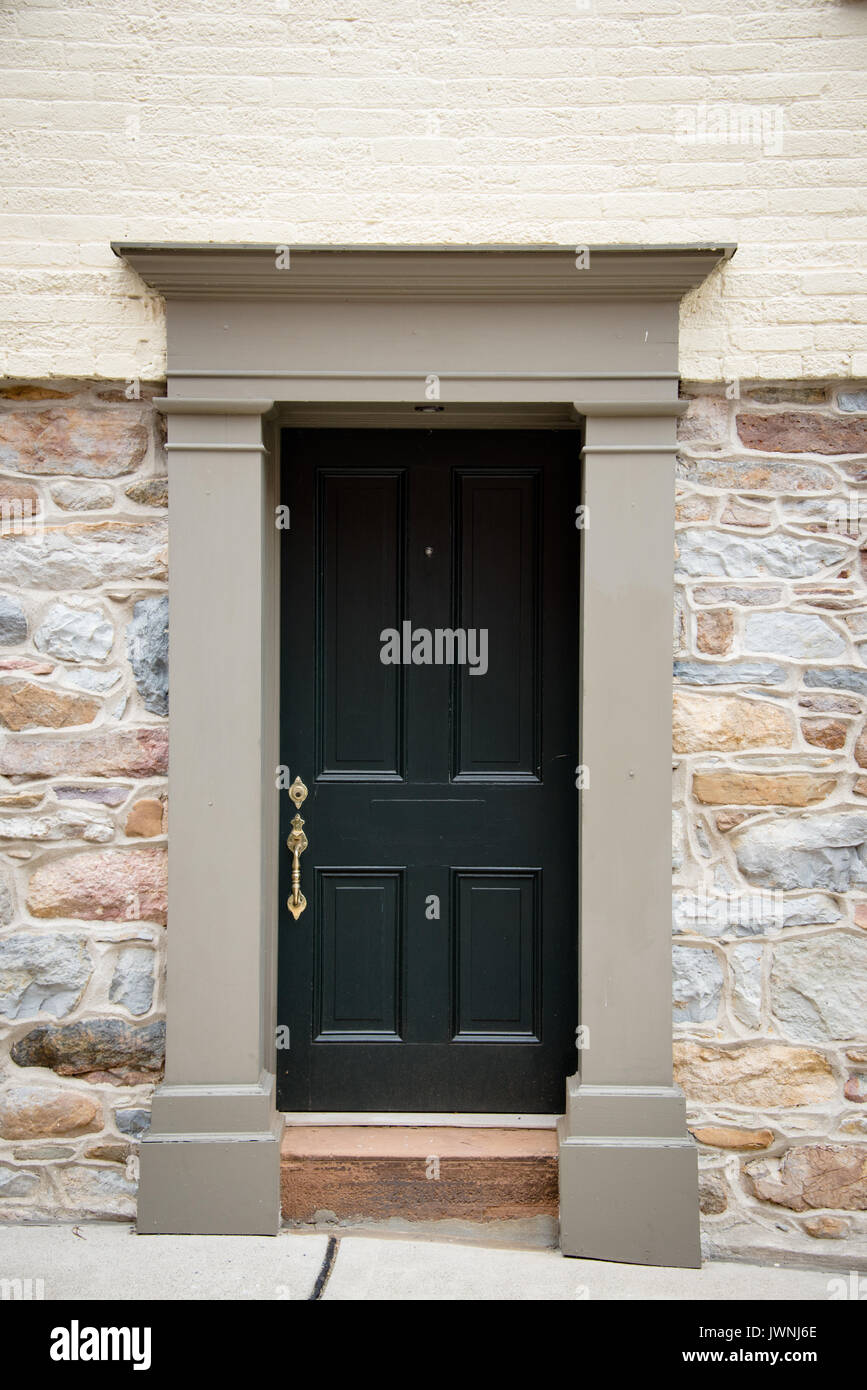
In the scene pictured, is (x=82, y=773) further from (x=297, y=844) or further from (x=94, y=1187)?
(x=94, y=1187)

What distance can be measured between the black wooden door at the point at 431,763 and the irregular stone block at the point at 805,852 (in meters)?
0.61

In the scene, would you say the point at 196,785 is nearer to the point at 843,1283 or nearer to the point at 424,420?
the point at 424,420

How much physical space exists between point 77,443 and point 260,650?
35.8 inches

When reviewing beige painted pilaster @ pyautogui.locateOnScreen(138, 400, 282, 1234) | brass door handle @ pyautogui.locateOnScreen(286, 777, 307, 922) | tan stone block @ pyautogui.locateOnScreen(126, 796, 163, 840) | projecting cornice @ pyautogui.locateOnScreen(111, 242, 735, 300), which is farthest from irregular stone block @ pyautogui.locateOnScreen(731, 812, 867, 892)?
tan stone block @ pyautogui.locateOnScreen(126, 796, 163, 840)

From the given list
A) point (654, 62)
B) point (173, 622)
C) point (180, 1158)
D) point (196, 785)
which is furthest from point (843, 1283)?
point (654, 62)

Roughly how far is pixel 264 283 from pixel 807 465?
1.85 m

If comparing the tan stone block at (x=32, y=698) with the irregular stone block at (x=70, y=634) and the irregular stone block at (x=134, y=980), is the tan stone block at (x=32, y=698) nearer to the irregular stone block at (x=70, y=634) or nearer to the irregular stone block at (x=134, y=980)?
the irregular stone block at (x=70, y=634)

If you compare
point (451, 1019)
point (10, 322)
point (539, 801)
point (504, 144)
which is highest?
point (504, 144)

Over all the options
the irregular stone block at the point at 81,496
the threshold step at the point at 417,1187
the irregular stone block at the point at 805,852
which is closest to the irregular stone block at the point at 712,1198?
the threshold step at the point at 417,1187

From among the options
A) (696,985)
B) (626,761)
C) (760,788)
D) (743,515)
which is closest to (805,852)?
(760,788)

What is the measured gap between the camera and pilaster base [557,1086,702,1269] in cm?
299

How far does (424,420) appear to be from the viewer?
130 inches

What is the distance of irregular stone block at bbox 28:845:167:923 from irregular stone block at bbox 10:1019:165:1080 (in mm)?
359

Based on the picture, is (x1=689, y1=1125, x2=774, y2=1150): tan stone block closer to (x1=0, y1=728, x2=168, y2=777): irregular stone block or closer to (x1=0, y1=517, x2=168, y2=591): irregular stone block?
(x1=0, y1=728, x2=168, y2=777): irregular stone block
